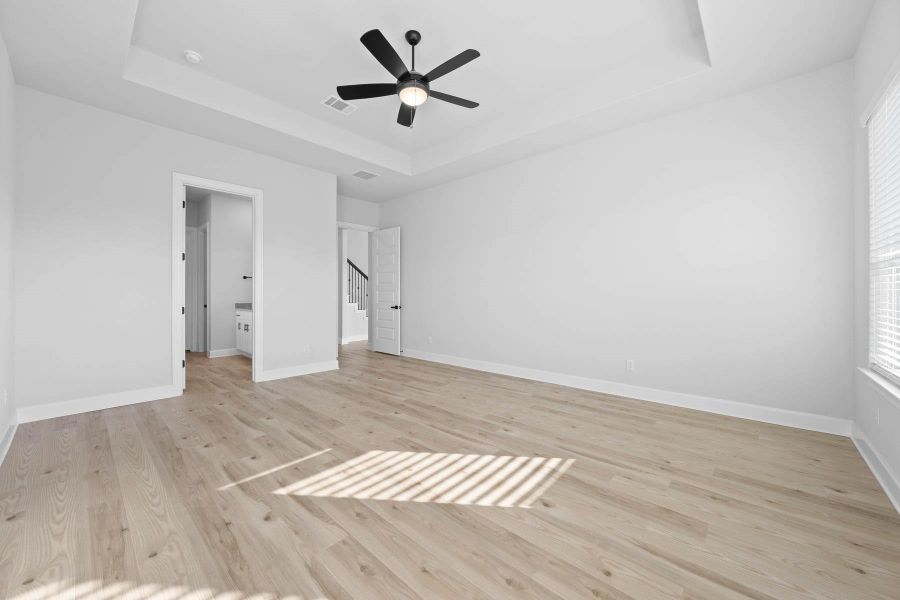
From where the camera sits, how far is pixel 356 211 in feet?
23.3

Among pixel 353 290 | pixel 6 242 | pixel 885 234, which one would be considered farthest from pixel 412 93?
pixel 353 290

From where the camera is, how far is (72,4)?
2484 mm

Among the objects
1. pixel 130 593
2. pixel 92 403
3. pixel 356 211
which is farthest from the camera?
pixel 356 211

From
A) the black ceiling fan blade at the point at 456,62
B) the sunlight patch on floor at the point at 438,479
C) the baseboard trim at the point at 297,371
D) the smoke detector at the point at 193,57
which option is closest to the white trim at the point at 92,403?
the baseboard trim at the point at 297,371

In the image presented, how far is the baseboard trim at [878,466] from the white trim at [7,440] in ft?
17.9

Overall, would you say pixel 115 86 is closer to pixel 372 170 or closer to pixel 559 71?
pixel 372 170

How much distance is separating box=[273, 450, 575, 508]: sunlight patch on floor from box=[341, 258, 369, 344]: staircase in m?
6.53

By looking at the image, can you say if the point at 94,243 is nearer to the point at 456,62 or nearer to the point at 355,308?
the point at 456,62

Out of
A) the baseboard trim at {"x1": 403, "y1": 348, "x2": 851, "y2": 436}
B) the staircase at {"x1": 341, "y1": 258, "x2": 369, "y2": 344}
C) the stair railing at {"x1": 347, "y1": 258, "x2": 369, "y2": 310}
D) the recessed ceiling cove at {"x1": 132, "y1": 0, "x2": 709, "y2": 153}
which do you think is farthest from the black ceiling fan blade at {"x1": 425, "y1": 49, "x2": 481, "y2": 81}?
the stair railing at {"x1": 347, "y1": 258, "x2": 369, "y2": 310}

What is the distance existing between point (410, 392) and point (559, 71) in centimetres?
365

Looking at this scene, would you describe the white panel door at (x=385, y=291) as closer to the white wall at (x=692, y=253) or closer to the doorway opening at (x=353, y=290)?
the doorway opening at (x=353, y=290)

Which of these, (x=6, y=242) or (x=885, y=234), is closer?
(x=885, y=234)

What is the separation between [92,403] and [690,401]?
5842mm

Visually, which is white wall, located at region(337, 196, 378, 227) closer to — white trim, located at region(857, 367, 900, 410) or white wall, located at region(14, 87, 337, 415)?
white wall, located at region(14, 87, 337, 415)
